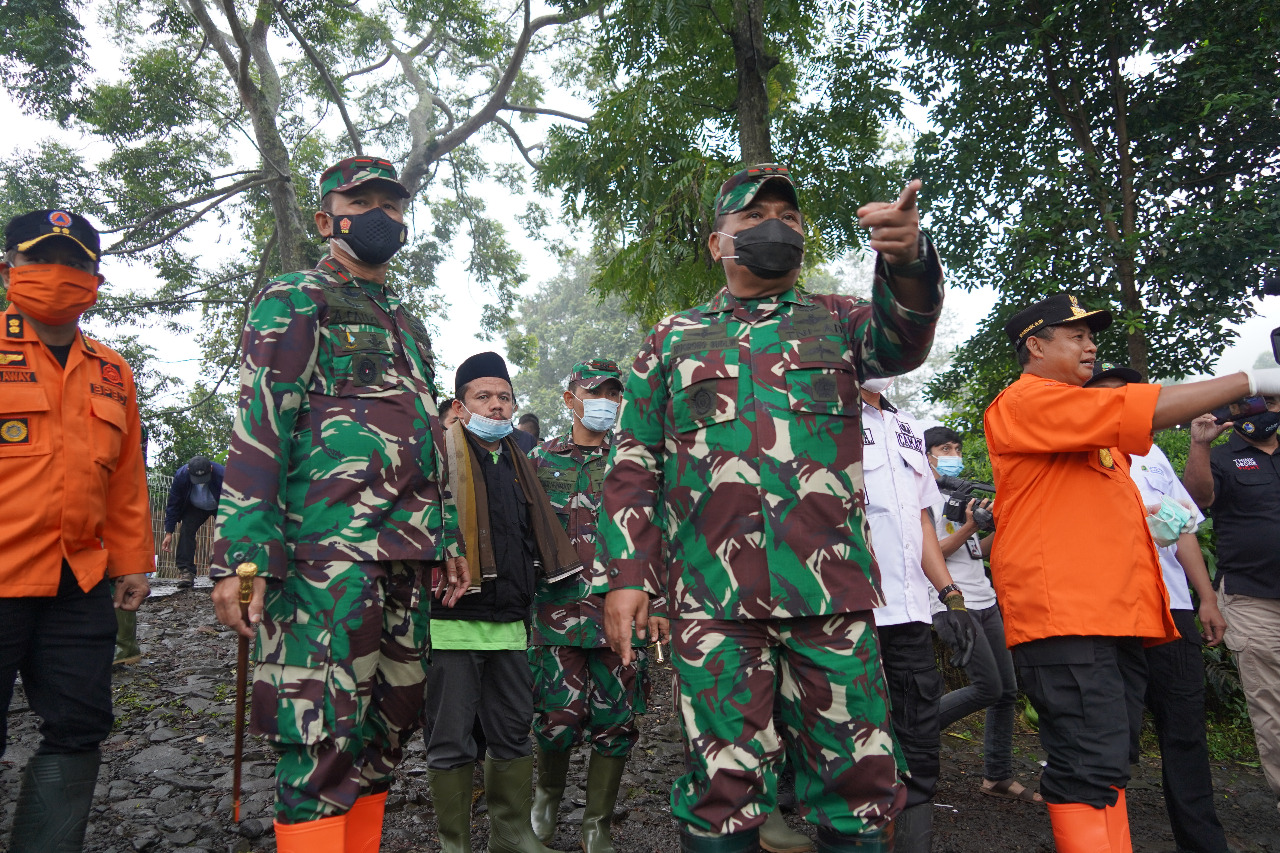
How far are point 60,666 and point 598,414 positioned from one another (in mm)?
2622

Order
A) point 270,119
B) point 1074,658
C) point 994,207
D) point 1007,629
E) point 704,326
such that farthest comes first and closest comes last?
point 270,119 < point 994,207 < point 1007,629 < point 1074,658 < point 704,326

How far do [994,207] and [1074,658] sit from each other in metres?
7.29

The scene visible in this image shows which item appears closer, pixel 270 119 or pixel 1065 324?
pixel 1065 324

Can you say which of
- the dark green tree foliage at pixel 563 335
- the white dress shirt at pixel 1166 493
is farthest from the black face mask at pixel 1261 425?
the dark green tree foliage at pixel 563 335

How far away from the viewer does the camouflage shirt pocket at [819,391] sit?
8.36 feet

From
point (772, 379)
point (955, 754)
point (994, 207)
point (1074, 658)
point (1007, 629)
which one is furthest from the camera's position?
point (994, 207)

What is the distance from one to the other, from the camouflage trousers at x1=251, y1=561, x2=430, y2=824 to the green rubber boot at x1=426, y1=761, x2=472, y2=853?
2.53ft

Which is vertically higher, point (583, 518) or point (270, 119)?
point (270, 119)

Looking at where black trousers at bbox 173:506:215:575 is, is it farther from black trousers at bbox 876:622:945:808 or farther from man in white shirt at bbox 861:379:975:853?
black trousers at bbox 876:622:945:808

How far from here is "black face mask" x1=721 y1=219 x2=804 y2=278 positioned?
2.67 meters

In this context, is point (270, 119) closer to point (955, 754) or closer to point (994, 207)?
point (994, 207)

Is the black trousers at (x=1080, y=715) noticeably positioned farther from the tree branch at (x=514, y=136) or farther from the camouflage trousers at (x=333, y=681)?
the tree branch at (x=514, y=136)

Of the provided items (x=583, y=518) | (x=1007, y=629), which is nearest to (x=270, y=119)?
(x=583, y=518)

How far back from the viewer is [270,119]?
1516 cm
